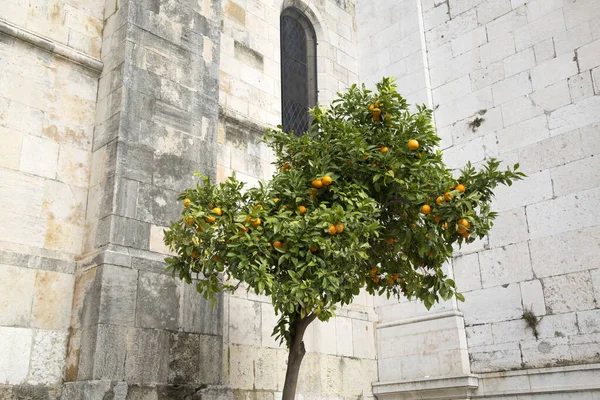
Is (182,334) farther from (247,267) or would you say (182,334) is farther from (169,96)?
(169,96)

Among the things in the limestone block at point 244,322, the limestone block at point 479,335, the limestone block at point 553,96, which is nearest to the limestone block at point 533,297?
the limestone block at point 479,335

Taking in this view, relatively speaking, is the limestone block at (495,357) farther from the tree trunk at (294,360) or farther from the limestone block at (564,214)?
the tree trunk at (294,360)

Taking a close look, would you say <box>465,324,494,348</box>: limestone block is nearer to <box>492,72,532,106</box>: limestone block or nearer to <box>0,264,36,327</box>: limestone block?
<box>492,72,532,106</box>: limestone block

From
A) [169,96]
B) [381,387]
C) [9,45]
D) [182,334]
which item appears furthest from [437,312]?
[9,45]

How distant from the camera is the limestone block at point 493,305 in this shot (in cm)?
865

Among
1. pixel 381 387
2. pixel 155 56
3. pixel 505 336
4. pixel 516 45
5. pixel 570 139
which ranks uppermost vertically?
pixel 516 45

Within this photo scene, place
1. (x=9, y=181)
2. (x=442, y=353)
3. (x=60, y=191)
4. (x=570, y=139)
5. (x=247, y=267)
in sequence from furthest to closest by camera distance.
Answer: (x=442, y=353), (x=570, y=139), (x=60, y=191), (x=9, y=181), (x=247, y=267)

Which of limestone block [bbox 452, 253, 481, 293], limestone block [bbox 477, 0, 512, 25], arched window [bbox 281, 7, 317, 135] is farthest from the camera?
arched window [bbox 281, 7, 317, 135]

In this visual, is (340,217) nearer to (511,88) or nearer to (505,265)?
(505,265)

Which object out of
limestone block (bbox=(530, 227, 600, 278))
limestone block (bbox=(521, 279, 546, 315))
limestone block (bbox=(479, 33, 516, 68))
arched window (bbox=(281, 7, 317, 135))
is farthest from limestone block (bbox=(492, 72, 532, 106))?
arched window (bbox=(281, 7, 317, 135))

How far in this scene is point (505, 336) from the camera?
866 cm

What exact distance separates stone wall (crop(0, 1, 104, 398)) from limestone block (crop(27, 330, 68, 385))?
10 mm

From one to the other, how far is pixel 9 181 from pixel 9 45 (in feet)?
5.17

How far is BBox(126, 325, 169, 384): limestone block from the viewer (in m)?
6.24
